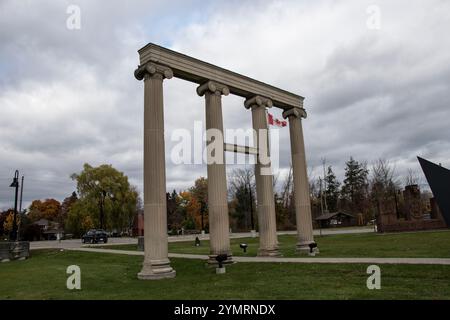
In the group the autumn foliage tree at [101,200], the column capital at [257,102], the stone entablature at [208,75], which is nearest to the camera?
the stone entablature at [208,75]

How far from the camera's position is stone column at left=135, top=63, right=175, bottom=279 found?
12.8 m

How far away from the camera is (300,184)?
65.2 ft

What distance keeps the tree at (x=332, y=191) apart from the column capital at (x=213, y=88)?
259ft

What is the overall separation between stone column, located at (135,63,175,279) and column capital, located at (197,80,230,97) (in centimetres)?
267

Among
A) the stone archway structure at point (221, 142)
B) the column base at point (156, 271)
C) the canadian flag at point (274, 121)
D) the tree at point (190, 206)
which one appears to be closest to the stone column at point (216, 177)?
the stone archway structure at point (221, 142)

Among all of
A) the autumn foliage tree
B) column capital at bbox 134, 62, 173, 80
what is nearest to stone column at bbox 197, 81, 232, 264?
column capital at bbox 134, 62, 173, 80

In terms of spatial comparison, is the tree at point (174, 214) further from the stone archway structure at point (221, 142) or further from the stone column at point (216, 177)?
the stone column at point (216, 177)

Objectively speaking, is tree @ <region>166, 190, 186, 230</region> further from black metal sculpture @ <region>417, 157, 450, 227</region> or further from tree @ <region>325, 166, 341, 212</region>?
black metal sculpture @ <region>417, 157, 450, 227</region>

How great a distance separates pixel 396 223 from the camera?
3566 centimetres

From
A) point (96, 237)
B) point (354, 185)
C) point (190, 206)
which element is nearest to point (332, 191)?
point (354, 185)

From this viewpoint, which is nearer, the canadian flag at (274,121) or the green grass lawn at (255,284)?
the green grass lawn at (255,284)

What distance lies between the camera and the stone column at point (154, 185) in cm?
1279
